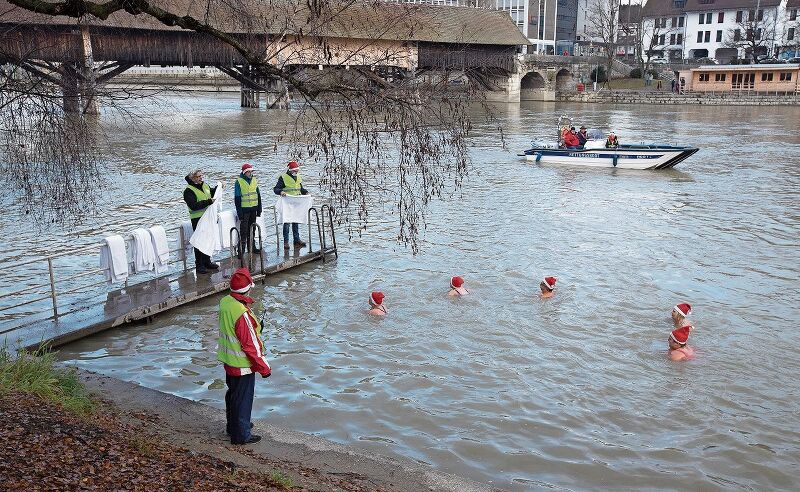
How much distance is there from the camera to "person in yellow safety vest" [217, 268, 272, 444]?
22.4 ft

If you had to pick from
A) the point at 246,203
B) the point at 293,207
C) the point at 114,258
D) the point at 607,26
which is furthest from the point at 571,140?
the point at 607,26

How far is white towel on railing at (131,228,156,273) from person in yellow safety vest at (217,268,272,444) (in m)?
5.56

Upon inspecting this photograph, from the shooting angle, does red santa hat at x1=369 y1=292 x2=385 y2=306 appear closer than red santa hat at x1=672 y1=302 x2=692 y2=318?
No

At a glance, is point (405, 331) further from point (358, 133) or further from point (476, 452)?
point (358, 133)

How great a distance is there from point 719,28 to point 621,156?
257 feet

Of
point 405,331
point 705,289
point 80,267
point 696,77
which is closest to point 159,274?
point 80,267

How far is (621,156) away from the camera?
29828 millimetres

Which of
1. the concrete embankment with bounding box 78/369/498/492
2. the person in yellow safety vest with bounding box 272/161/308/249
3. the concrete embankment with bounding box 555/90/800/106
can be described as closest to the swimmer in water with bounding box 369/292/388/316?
the person in yellow safety vest with bounding box 272/161/308/249

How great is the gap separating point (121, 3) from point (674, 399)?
7.50 metres

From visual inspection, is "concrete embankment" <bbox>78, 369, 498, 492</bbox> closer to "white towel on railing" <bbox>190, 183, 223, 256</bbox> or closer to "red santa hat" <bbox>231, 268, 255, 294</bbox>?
"red santa hat" <bbox>231, 268, 255, 294</bbox>

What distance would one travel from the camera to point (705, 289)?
13953 millimetres

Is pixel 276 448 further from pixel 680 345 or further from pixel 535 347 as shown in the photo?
pixel 680 345

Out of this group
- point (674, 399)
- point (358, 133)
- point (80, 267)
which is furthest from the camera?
point (80, 267)

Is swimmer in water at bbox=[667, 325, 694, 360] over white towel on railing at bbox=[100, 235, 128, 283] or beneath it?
beneath
